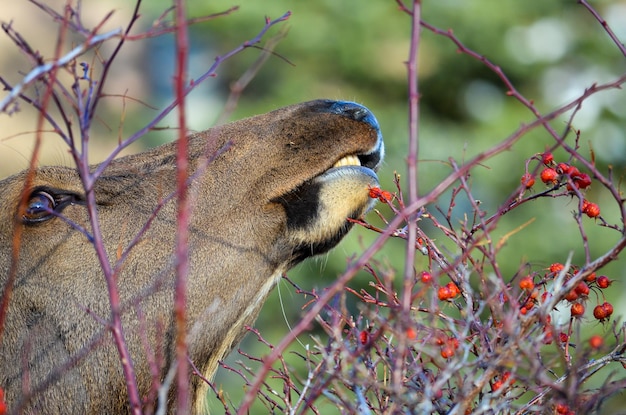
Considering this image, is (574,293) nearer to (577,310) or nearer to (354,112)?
(577,310)

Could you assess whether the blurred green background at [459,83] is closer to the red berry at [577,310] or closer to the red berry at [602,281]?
the red berry at [602,281]

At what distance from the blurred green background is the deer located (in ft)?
22.1

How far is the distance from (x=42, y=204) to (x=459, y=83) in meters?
9.91

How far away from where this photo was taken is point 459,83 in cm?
1264

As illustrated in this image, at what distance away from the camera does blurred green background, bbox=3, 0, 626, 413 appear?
1074 cm

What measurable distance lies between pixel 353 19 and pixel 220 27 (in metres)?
1.79

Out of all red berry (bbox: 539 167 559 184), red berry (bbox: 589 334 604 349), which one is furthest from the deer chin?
red berry (bbox: 589 334 604 349)

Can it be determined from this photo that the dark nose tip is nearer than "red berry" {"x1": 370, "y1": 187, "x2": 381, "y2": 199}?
No

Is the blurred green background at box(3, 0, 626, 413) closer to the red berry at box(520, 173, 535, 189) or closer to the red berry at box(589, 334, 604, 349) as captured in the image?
the red berry at box(520, 173, 535, 189)

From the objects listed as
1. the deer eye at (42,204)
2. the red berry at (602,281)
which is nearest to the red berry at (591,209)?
the red berry at (602,281)

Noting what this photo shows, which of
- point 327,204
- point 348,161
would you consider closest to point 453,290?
point 327,204

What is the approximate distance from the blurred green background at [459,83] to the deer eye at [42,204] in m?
6.77

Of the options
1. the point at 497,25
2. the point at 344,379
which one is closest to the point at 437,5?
the point at 497,25

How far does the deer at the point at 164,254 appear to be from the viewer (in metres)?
3.33
